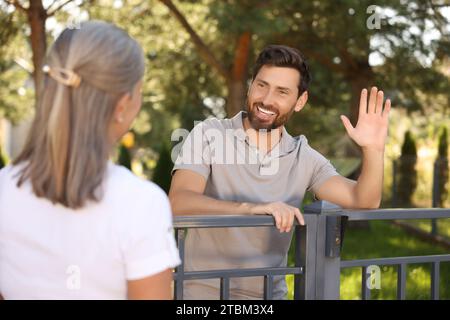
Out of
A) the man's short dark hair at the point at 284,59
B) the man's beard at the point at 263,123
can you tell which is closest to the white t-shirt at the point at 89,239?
the man's beard at the point at 263,123

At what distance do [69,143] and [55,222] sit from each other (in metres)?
0.19

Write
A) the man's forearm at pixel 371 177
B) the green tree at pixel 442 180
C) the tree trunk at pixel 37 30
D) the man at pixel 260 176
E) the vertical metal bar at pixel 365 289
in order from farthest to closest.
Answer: the green tree at pixel 442 180, the tree trunk at pixel 37 30, the man's forearm at pixel 371 177, the man at pixel 260 176, the vertical metal bar at pixel 365 289

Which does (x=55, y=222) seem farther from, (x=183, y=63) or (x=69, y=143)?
(x=183, y=63)

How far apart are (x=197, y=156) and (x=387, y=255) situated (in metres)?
6.88

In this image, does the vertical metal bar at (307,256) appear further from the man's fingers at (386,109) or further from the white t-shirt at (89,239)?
the white t-shirt at (89,239)

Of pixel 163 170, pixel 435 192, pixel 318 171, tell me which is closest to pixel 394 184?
pixel 435 192

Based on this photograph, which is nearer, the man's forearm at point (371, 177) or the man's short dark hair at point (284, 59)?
the man's forearm at point (371, 177)

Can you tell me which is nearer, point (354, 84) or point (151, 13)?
point (354, 84)

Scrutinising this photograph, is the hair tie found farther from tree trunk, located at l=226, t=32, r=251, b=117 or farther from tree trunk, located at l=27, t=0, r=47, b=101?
tree trunk, located at l=226, t=32, r=251, b=117

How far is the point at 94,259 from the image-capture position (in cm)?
151

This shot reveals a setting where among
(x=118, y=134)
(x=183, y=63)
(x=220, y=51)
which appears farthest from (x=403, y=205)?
(x=118, y=134)

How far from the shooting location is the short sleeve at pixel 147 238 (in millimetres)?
1477

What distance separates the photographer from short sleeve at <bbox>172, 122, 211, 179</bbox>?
8.66 ft

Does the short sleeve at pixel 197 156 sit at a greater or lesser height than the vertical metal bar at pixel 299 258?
greater
